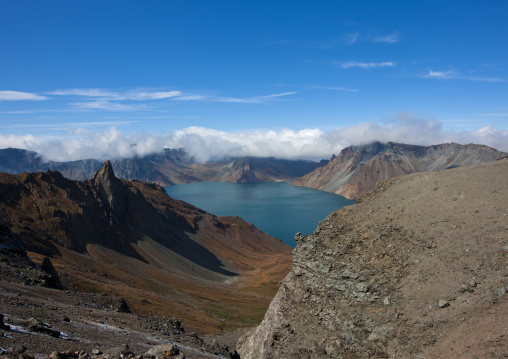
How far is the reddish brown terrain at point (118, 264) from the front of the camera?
2841cm

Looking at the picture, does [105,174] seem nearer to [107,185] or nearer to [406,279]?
[107,185]

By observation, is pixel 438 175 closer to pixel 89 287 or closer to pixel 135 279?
pixel 89 287

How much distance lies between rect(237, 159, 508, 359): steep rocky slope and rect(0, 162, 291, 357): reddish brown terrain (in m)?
13.2

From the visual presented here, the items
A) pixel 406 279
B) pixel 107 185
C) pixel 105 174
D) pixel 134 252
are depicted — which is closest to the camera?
pixel 406 279

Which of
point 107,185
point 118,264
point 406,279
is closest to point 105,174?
point 107,185

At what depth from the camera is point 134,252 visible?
104375mm

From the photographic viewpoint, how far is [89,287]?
5666 cm

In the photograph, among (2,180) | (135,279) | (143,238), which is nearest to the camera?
(135,279)

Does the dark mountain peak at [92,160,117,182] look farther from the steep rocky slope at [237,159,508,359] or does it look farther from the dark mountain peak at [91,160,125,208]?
the steep rocky slope at [237,159,508,359]

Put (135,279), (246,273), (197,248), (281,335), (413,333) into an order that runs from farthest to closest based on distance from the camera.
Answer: (197,248), (246,273), (135,279), (281,335), (413,333)

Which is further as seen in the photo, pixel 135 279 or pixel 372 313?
pixel 135 279

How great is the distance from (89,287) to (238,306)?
1428 inches

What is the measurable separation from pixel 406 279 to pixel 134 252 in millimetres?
96665

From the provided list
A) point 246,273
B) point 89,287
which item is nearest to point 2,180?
point 89,287
